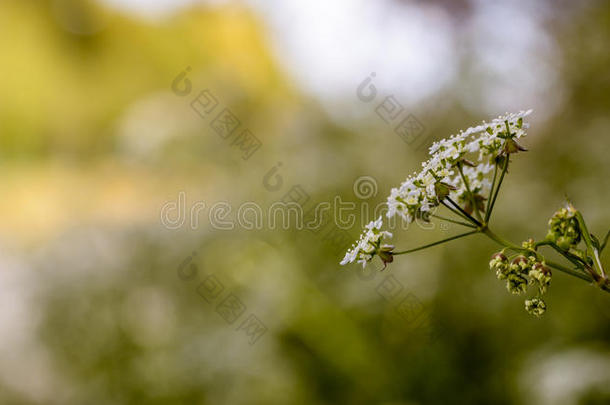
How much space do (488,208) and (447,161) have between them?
0.06 m

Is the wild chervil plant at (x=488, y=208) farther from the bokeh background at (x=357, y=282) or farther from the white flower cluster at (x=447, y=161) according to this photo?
the bokeh background at (x=357, y=282)

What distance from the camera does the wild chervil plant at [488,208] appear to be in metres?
0.42

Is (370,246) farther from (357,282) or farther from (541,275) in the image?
(357,282)

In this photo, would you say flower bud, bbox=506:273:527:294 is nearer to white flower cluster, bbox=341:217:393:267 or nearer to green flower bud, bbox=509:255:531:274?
green flower bud, bbox=509:255:531:274

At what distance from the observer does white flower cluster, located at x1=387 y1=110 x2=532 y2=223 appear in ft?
1.59

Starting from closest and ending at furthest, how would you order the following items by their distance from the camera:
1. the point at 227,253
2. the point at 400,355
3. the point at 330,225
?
the point at 400,355
the point at 330,225
the point at 227,253

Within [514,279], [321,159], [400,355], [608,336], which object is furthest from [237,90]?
[514,279]

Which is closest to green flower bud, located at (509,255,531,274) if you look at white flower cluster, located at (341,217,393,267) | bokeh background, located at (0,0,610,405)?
white flower cluster, located at (341,217,393,267)

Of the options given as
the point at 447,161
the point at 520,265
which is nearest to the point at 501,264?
the point at 520,265

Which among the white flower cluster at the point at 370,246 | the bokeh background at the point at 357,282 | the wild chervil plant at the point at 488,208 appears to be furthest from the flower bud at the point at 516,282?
the bokeh background at the point at 357,282

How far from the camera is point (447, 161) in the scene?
495 millimetres

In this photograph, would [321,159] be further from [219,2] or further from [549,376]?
[219,2]

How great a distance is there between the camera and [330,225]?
1757 mm

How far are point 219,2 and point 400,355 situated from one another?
4979mm
